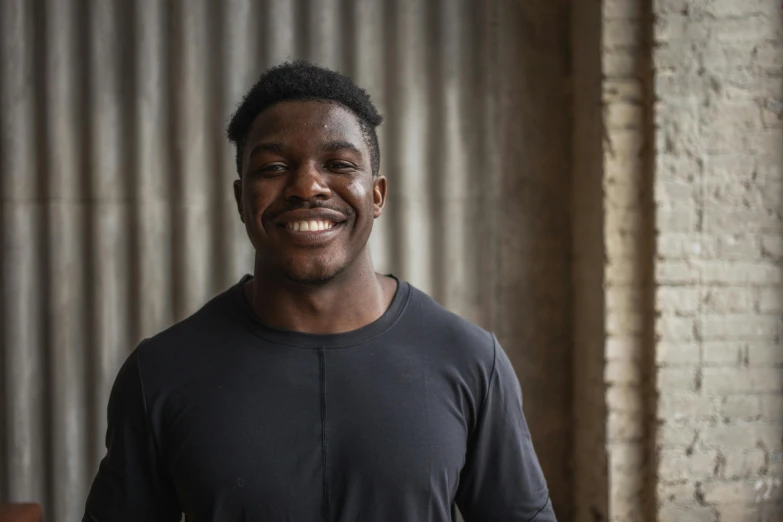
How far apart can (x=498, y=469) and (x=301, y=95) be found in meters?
0.84

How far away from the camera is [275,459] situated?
1.17 meters

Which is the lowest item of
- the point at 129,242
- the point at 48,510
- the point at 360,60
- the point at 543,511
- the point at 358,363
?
the point at 48,510

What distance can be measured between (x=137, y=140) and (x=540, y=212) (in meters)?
1.51

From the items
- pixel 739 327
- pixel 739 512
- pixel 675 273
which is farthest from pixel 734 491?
pixel 675 273

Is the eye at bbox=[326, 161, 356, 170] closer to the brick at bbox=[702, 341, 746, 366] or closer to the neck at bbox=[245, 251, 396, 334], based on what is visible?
the neck at bbox=[245, 251, 396, 334]

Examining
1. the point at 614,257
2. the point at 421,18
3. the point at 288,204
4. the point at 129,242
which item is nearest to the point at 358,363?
the point at 288,204

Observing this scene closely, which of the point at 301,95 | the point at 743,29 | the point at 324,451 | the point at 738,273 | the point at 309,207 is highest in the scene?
the point at 743,29

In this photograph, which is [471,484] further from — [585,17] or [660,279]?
[585,17]

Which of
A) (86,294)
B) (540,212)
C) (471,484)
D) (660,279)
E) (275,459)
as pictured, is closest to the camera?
(275,459)

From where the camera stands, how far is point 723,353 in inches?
83.1

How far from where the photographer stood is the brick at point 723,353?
2.11m

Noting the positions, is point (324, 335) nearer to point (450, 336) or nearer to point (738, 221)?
point (450, 336)

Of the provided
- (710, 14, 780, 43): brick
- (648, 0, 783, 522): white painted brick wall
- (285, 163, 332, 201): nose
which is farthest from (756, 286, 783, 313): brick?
(285, 163, 332, 201): nose

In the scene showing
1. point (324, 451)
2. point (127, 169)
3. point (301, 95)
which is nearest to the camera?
point (324, 451)
